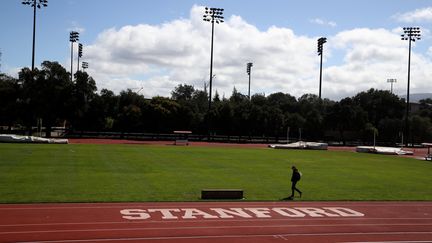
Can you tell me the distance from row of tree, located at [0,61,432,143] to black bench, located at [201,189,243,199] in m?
56.7

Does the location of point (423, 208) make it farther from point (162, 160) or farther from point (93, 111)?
point (93, 111)

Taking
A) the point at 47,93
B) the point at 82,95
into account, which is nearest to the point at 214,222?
the point at 47,93

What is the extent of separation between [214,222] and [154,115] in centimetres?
6825

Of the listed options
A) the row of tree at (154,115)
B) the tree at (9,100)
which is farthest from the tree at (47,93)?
the tree at (9,100)

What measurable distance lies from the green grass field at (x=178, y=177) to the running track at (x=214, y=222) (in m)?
2.22

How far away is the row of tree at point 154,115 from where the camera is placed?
76938 millimetres

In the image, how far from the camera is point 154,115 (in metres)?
87.1

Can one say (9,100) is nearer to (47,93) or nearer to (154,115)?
(47,93)

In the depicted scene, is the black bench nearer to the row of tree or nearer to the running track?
the running track

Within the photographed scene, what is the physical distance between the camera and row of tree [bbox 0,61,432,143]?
76938 millimetres

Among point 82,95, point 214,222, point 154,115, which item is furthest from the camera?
point 154,115

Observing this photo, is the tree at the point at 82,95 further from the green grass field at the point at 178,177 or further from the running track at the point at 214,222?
the running track at the point at 214,222

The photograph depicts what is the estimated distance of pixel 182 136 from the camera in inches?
3305

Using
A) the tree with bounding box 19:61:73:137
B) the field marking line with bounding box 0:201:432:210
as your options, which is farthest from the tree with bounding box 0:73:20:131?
the field marking line with bounding box 0:201:432:210
